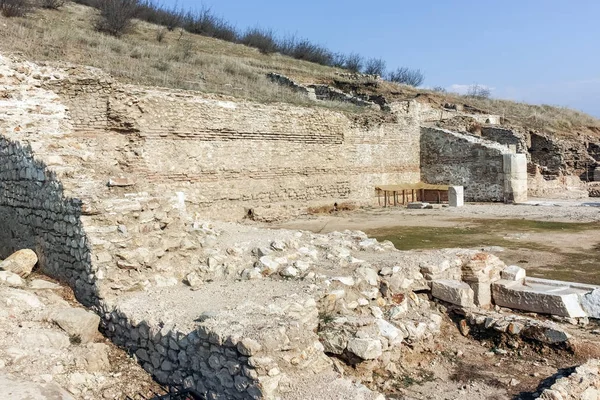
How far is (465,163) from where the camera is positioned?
19.3 metres

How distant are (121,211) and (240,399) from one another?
2669mm

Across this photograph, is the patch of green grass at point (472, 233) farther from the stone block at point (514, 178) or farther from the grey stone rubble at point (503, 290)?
the stone block at point (514, 178)

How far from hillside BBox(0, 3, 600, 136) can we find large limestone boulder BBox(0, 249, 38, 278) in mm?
6799

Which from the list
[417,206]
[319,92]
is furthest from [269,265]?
[319,92]

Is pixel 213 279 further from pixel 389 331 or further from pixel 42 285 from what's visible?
pixel 389 331

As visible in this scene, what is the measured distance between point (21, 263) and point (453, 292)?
5.01m

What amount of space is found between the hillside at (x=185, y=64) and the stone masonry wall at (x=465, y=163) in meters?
3.48

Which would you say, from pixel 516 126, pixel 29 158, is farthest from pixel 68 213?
pixel 516 126

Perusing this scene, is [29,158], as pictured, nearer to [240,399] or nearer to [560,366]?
[240,399]

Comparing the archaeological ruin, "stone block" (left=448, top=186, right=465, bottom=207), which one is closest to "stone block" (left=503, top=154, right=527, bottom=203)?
"stone block" (left=448, top=186, right=465, bottom=207)

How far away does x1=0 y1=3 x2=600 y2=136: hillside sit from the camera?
13906 mm

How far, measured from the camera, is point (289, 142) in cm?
1534

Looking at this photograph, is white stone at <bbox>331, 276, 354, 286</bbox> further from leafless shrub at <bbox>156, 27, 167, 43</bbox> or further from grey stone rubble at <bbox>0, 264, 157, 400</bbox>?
leafless shrub at <bbox>156, 27, 167, 43</bbox>

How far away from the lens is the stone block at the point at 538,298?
5633 millimetres
